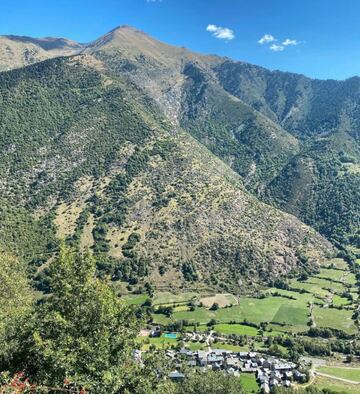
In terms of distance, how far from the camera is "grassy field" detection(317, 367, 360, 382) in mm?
91312

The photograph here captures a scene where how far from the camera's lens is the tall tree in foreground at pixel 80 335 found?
78.4ft

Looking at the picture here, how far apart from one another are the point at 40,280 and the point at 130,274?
85.1ft

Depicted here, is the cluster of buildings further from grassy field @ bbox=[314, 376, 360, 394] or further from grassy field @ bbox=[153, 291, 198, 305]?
grassy field @ bbox=[153, 291, 198, 305]

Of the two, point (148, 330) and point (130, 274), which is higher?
point (130, 274)

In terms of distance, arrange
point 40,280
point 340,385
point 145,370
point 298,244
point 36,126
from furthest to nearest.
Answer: point 36,126
point 298,244
point 40,280
point 340,385
point 145,370

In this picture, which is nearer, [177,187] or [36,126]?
[177,187]

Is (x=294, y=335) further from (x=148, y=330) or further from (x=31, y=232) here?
(x=31, y=232)

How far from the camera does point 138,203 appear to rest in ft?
532

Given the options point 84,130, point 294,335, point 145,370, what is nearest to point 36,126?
point 84,130

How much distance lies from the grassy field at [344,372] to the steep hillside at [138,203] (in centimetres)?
4581

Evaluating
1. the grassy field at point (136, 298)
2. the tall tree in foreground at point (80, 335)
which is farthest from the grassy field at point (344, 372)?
the tall tree in foreground at point (80, 335)

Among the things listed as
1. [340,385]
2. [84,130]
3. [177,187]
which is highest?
[84,130]

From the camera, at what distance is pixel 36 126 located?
617 ft

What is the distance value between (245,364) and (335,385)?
58.0ft
